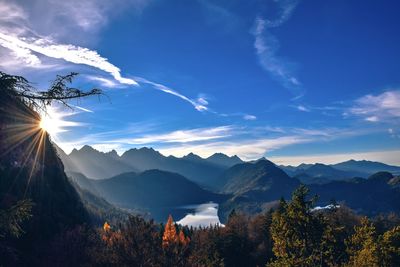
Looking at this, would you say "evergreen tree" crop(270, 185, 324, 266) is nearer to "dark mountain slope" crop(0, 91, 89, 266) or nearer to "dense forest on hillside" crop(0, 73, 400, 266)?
"dense forest on hillside" crop(0, 73, 400, 266)

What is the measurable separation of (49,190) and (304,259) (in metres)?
30.3

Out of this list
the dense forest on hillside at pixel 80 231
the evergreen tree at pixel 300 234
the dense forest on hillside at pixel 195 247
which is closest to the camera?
the dense forest on hillside at pixel 80 231

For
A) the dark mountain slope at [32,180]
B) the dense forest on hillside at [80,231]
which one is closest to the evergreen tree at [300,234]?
the dense forest on hillside at [80,231]

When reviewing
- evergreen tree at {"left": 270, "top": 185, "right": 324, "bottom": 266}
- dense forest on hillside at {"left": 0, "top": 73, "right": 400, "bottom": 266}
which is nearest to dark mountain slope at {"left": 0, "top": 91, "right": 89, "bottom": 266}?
dense forest on hillside at {"left": 0, "top": 73, "right": 400, "bottom": 266}

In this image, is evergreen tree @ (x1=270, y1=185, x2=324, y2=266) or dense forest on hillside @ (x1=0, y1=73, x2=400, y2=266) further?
evergreen tree @ (x1=270, y1=185, x2=324, y2=266)

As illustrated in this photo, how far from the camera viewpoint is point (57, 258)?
29.3m

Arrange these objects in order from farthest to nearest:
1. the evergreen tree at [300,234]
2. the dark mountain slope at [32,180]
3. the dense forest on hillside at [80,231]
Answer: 1. the evergreen tree at [300,234]
2. the dense forest on hillside at [80,231]
3. the dark mountain slope at [32,180]

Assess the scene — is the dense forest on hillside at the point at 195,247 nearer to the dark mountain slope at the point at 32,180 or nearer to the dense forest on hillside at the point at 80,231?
the dense forest on hillside at the point at 80,231

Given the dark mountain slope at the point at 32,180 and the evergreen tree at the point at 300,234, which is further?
the evergreen tree at the point at 300,234

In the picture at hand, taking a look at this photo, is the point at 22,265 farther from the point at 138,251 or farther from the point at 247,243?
the point at 247,243

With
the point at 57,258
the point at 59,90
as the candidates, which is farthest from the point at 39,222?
the point at 59,90

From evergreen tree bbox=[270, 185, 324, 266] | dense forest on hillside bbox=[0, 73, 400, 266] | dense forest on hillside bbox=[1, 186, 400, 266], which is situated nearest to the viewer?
dense forest on hillside bbox=[0, 73, 400, 266]

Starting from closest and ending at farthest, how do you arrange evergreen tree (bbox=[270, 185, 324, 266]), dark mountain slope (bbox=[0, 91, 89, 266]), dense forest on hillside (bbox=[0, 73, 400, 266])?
dark mountain slope (bbox=[0, 91, 89, 266]) → dense forest on hillside (bbox=[0, 73, 400, 266]) → evergreen tree (bbox=[270, 185, 324, 266])

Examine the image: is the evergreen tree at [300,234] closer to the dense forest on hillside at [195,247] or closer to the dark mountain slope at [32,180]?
the dense forest on hillside at [195,247]
